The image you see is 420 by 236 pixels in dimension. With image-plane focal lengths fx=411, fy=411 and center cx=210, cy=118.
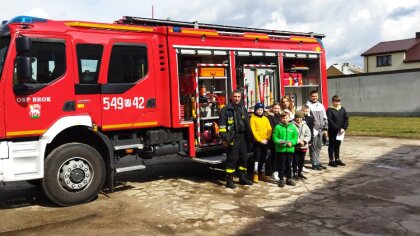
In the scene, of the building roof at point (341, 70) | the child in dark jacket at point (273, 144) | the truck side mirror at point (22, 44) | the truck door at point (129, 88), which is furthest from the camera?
the building roof at point (341, 70)

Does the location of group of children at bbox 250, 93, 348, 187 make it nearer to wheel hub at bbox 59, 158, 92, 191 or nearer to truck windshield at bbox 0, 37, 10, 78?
wheel hub at bbox 59, 158, 92, 191

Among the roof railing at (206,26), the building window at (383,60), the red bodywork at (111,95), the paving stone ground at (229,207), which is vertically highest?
the building window at (383,60)

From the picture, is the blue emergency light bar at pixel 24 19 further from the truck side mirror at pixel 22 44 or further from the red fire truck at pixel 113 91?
the truck side mirror at pixel 22 44

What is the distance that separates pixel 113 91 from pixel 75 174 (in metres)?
1.48

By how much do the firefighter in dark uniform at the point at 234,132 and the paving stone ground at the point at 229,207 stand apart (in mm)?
464

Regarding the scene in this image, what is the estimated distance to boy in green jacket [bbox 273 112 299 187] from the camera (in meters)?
7.41

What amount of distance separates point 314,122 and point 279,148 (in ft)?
5.55

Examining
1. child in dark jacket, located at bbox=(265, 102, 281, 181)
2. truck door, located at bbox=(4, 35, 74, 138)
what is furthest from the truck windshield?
child in dark jacket, located at bbox=(265, 102, 281, 181)

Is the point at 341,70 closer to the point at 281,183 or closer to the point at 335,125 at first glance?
the point at 335,125

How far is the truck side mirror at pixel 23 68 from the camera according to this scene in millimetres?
5750

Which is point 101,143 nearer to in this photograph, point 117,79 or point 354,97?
point 117,79

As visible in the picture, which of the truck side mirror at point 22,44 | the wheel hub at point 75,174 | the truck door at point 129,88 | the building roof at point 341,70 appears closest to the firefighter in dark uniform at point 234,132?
the truck door at point 129,88

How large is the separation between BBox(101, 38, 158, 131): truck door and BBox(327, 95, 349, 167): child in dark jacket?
4.06 meters

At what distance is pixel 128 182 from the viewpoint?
317 inches
